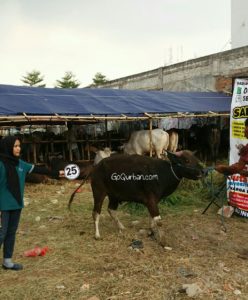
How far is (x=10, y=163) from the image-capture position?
15.8 ft

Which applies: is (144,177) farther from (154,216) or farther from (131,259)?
(131,259)

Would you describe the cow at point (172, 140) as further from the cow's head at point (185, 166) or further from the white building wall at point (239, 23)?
the white building wall at point (239, 23)

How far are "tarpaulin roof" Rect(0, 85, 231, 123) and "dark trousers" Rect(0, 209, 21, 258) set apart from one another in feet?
20.7

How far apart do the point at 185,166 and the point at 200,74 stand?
46.8ft

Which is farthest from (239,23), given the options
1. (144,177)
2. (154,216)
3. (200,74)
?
(154,216)

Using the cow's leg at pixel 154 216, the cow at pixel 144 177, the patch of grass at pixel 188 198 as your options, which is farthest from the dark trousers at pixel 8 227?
the patch of grass at pixel 188 198

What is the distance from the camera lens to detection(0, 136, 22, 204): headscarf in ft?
15.6

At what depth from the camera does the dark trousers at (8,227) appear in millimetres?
4773

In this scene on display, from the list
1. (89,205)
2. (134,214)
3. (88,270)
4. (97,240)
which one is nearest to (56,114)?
(89,205)

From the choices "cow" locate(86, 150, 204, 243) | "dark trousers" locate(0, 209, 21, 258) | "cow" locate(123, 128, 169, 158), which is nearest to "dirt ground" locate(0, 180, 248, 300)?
"dark trousers" locate(0, 209, 21, 258)

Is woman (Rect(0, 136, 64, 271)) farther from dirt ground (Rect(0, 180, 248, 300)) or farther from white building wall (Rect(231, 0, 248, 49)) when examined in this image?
white building wall (Rect(231, 0, 248, 49))

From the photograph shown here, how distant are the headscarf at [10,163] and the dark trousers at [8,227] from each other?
18 cm

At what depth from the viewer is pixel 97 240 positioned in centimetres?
618

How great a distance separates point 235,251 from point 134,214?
243cm
